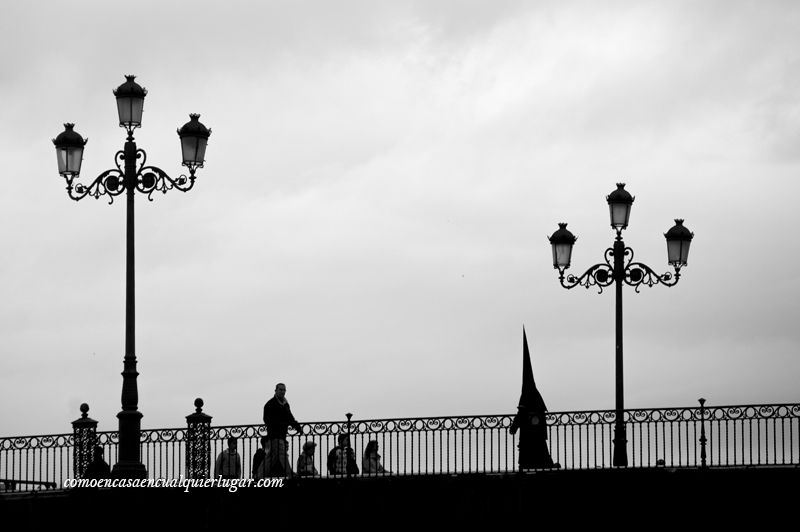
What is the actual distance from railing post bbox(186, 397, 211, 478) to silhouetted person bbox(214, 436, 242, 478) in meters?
0.69

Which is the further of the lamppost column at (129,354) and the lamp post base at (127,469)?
the lamp post base at (127,469)

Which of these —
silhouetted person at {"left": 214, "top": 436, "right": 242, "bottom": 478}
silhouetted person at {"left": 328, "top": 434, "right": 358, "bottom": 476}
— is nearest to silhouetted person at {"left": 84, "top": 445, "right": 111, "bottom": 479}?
silhouetted person at {"left": 214, "top": 436, "right": 242, "bottom": 478}

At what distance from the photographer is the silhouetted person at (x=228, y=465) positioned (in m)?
27.6

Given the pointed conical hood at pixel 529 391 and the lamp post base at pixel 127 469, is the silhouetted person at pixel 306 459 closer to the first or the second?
the lamp post base at pixel 127 469

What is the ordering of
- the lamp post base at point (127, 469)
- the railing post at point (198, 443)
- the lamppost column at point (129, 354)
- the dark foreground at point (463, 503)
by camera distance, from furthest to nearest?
the railing post at point (198, 443) < the dark foreground at point (463, 503) < the lamp post base at point (127, 469) < the lamppost column at point (129, 354)

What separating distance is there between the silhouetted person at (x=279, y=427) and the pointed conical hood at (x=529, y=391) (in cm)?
374

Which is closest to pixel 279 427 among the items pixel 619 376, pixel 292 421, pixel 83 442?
pixel 292 421

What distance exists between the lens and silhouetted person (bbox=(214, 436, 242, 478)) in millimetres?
27641

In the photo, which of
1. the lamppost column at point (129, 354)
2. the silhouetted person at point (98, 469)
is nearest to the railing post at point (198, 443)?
the silhouetted person at point (98, 469)

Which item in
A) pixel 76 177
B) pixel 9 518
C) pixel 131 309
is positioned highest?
pixel 76 177

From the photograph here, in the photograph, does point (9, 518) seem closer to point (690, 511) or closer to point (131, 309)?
point (131, 309)

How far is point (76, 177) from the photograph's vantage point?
88.0ft

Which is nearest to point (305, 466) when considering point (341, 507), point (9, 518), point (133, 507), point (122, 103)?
point (341, 507)

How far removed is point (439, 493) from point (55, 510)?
6.02 m
